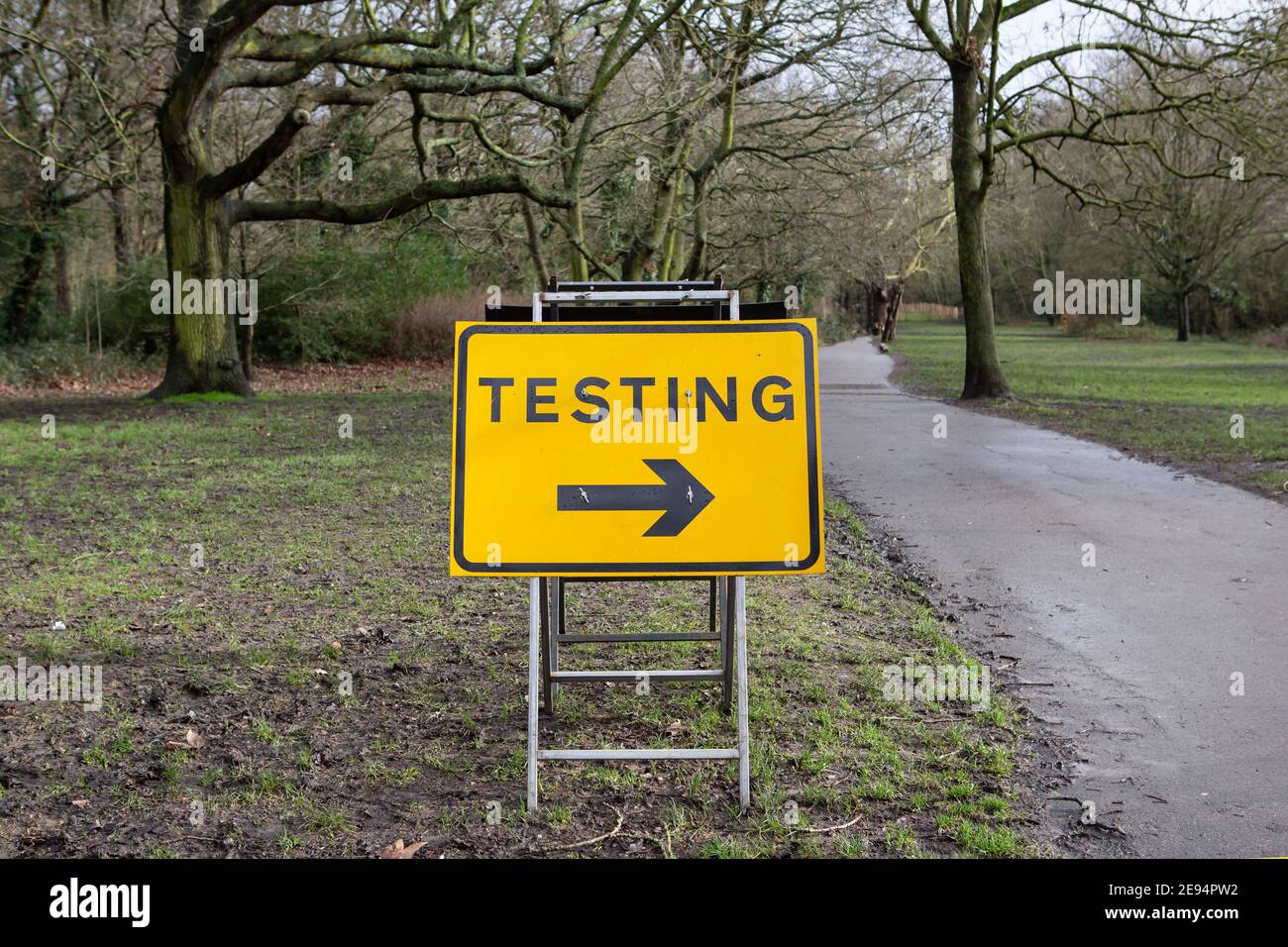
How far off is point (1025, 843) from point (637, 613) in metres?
3.24

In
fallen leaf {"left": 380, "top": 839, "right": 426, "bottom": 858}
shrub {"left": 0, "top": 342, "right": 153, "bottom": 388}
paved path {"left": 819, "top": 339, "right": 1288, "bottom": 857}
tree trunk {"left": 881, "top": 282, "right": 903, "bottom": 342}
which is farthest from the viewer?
tree trunk {"left": 881, "top": 282, "right": 903, "bottom": 342}

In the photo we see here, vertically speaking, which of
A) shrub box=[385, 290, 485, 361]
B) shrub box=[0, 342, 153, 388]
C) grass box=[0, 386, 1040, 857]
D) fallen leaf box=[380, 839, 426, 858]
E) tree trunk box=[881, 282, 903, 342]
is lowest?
fallen leaf box=[380, 839, 426, 858]

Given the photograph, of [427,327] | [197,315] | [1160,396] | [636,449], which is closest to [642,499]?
[636,449]

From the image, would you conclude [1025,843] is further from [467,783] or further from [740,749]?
[467,783]

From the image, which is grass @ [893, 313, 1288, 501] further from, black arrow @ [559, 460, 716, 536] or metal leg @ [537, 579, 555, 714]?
black arrow @ [559, 460, 716, 536]

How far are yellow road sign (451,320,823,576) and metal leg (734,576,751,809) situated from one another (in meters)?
0.17

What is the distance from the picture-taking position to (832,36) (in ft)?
72.8

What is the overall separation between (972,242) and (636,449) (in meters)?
19.0

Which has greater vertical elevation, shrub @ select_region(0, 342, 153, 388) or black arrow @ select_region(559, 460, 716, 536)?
shrub @ select_region(0, 342, 153, 388)

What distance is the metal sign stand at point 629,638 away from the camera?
4.24 meters

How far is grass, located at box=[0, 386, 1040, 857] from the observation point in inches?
155

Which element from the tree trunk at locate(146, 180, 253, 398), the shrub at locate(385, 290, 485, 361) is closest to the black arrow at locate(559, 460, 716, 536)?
the tree trunk at locate(146, 180, 253, 398)

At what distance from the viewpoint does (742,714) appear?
14.1 ft

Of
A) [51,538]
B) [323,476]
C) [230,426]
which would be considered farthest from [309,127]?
[51,538]
